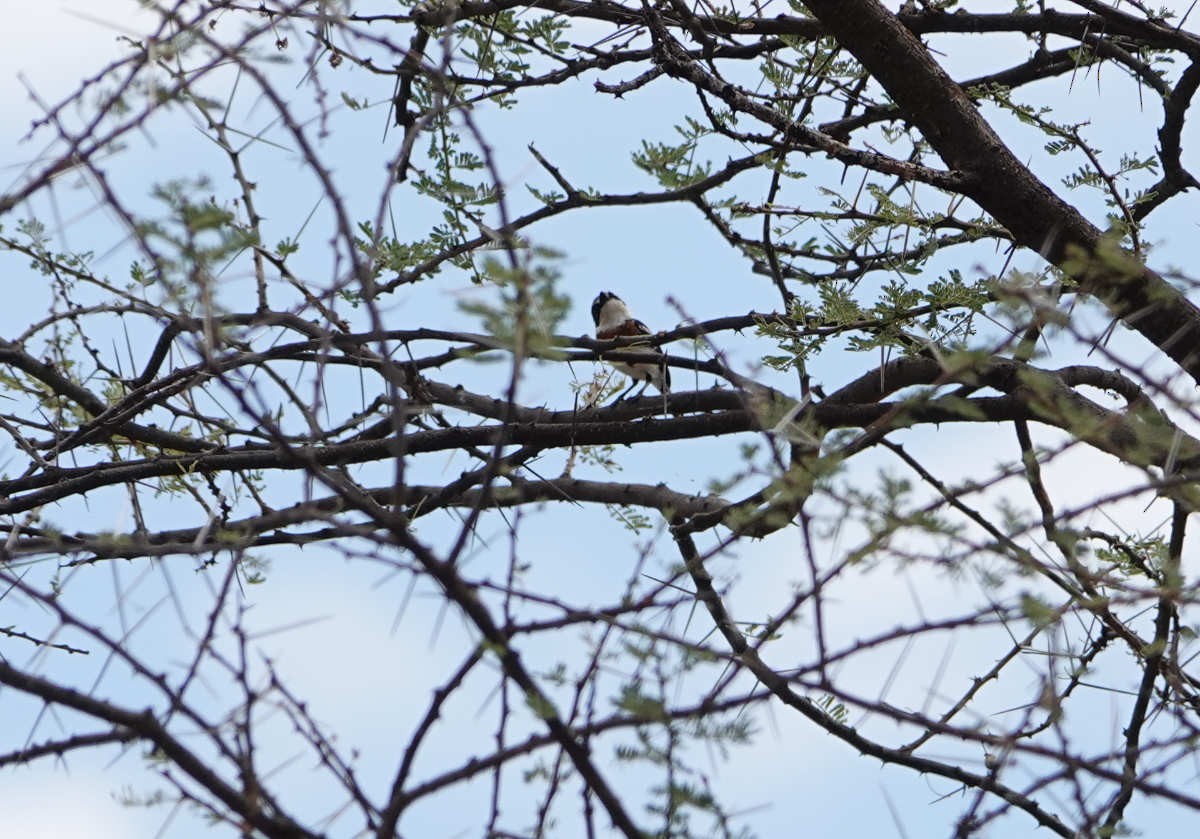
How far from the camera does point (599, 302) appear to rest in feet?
27.1

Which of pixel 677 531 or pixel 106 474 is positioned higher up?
pixel 106 474

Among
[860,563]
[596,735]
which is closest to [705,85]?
[860,563]

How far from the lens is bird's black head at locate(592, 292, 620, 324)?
8.11 m

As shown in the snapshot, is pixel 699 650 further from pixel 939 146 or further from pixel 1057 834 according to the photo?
pixel 939 146

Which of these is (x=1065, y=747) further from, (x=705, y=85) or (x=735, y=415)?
(x=705, y=85)

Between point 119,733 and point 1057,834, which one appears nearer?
point 119,733

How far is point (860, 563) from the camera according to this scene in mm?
2072

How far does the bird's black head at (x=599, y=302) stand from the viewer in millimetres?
8109

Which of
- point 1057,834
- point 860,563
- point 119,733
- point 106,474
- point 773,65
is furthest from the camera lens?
point 773,65

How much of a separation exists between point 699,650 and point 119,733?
800 millimetres

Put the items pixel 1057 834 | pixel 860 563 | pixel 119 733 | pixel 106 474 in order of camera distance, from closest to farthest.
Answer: pixel 119 733 < pixel 860 563 < pixel 1057 834 < pixel 106 474

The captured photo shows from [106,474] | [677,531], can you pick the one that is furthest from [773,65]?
[106,474]

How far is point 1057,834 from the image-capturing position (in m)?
2.98

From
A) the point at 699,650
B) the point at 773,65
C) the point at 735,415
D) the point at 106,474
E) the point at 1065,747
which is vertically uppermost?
the point at 773,65
